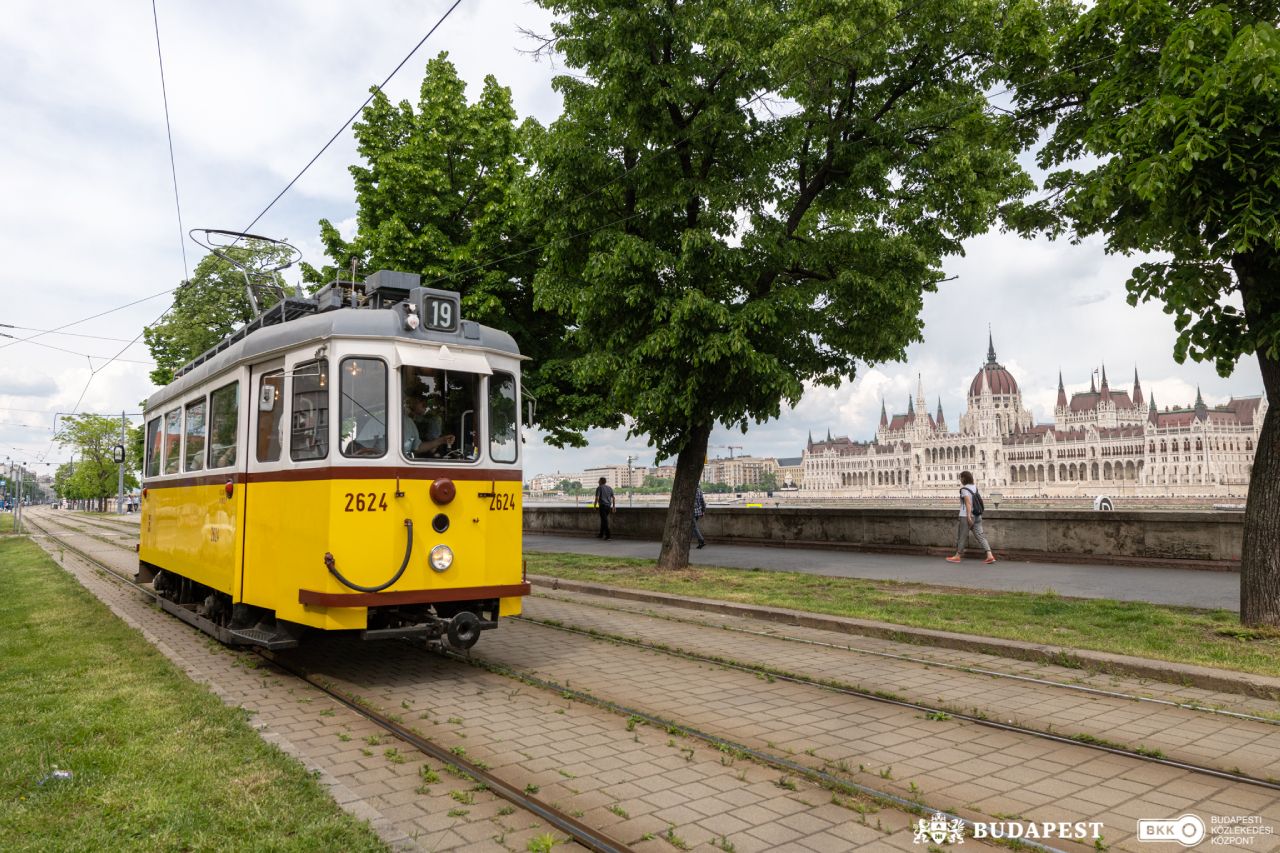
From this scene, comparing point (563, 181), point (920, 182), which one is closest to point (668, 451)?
point (563, 181)

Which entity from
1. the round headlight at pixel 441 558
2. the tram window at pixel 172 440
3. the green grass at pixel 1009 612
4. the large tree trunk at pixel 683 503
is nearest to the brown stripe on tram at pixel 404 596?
the round headlight at pixel 441 558

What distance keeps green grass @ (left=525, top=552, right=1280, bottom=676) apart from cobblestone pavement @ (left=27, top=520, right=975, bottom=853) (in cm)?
476

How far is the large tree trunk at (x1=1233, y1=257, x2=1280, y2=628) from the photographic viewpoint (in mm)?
8609

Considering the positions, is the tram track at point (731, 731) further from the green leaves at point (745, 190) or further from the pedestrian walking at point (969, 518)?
the pedestrian walking at point (969, 518)

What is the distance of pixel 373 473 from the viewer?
722 cm

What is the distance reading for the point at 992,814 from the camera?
4469 millimetres

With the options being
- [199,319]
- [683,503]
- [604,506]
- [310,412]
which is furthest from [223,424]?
[199,319]

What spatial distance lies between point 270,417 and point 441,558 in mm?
2160

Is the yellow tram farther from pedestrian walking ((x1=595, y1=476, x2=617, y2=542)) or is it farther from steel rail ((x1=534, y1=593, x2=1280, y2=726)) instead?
pedestrian walking ((x1=595, y1=476, x2=617, y2=542))

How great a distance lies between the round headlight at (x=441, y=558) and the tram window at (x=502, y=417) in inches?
40.2

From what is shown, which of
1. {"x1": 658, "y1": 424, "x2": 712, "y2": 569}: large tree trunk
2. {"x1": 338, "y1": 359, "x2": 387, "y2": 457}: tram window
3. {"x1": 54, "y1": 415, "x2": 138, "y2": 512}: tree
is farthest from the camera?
{"x1": 54, "y1": 415, "x2": 138, "y2": 512}: tree

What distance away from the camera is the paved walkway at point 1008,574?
11.9m

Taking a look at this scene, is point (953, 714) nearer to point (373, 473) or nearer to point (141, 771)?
point (373, 473)

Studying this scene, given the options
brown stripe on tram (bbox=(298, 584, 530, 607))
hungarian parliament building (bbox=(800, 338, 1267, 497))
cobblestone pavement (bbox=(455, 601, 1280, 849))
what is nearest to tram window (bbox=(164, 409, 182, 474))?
brown stripe on tram (bbox=(298, 584, 530, 607))
